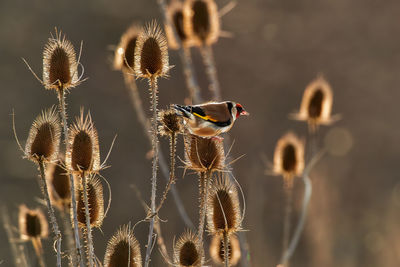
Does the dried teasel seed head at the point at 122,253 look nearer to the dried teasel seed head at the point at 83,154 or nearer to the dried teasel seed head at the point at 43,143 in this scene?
the dried teasel seed head at the point at 83,154

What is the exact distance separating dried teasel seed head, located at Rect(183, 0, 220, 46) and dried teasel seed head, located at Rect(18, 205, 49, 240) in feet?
6.82

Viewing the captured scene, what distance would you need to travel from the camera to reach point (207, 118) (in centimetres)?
308

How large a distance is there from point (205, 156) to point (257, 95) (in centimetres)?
Answer: 933

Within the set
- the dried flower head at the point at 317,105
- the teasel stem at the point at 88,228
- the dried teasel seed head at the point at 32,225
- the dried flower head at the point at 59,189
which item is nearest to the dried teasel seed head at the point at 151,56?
the teasel stem at the point at 88,228

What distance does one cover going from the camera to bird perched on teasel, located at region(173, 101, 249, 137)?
2.95 m

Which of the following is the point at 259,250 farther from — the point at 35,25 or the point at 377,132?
the point at 35,25

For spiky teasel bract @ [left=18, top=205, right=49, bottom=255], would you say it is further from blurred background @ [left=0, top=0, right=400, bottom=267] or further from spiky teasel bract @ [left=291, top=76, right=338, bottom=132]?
blurred background @ [left=0, top=0, right=400, bottom=267]

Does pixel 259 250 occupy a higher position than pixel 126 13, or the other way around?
pixel 126 13

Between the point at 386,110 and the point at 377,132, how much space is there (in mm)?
1007

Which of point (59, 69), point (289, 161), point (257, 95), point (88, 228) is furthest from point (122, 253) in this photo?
point (257, 95)

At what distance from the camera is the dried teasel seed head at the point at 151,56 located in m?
2.87

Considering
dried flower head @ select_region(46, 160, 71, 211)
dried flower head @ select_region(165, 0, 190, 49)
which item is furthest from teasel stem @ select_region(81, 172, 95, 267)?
dried flower head @ select_region(165, 0, 190, 49)

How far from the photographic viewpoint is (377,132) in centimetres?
1195

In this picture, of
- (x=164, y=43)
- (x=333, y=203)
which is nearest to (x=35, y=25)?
(x=333, y=203)
